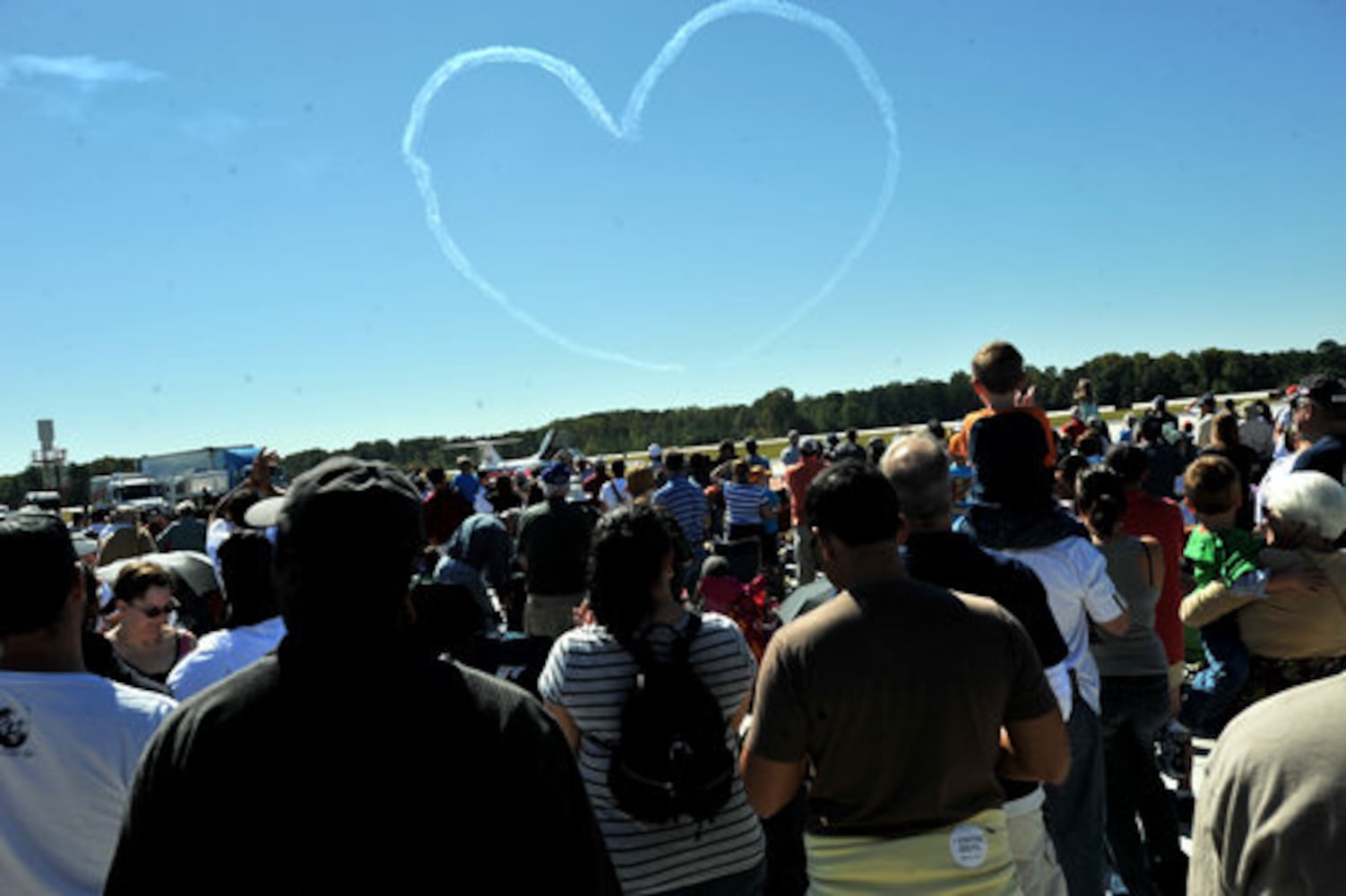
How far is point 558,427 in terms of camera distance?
10162 centimetres

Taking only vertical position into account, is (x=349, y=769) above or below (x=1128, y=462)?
below

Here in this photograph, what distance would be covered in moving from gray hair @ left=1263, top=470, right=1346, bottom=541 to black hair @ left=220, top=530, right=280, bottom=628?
3.78 metres

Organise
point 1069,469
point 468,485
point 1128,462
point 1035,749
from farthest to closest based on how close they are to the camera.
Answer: point 468,485 → point 1069,469 → point 1128,462 → point 1035,749

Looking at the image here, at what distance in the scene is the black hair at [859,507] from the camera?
2381mm

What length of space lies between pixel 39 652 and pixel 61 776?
29 centimetres

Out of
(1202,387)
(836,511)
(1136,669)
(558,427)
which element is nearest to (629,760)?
(836,511)

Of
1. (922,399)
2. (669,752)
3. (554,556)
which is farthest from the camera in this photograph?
(922,399)

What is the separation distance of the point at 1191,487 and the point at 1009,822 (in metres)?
2.25

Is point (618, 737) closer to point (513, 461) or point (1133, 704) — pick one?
point (1133, 704)

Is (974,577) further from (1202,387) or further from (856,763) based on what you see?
(1202,387)

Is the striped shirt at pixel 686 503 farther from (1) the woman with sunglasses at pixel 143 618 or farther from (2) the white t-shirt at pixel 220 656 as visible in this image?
(2) the white t-shirt at pixel 220 656

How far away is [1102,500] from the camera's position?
428 centimetres

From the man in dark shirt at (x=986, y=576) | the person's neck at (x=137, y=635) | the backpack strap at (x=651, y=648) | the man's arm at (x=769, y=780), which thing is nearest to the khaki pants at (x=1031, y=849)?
the man in dark shirt at (x=986, y=576)

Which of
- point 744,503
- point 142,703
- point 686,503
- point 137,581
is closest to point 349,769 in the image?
point 142,703
